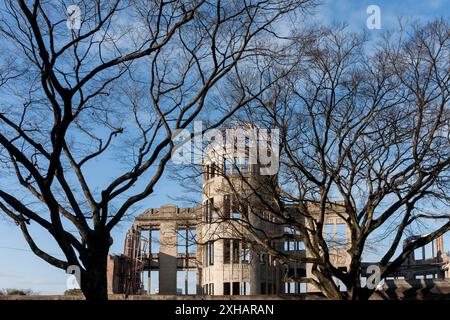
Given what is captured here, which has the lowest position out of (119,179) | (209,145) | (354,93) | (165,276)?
(165,276)

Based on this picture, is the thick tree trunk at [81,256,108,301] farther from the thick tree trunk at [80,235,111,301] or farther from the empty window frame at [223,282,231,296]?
the empty window frame at [223,282,231,296]

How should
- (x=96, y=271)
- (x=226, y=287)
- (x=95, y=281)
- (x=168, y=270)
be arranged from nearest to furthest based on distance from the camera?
(x=95, y=281), (x=96, y=271), (x=226, y=287), (x=168, y=270)

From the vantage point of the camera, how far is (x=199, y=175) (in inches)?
789

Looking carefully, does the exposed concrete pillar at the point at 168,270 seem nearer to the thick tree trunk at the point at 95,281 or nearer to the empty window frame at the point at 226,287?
the empty window frame at the point at 226,287

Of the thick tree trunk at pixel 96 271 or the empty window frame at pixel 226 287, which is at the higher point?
the thick tree trunk at pixel 96 271

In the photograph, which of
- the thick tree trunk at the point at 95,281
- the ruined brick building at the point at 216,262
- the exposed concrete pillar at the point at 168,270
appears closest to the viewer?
the thick tree trunk at the point at 95,281

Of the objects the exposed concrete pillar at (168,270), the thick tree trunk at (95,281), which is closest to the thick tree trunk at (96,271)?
→ the thick tree trunk at (95,281)

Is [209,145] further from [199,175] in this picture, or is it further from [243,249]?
[243,249]

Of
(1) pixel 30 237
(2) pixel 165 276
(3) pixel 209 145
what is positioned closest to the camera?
(1) pixel 30 237

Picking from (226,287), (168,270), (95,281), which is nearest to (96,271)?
(95,281)

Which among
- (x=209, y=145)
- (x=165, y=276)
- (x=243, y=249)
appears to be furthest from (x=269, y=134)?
(x=165, y=276)

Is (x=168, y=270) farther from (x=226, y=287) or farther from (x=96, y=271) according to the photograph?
(x=96, y=271)

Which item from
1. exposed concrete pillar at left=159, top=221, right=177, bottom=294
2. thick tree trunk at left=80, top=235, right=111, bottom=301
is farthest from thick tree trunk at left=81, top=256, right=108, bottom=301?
exposed concrete pillar at left=159, top=221, right=177, bottom=294
